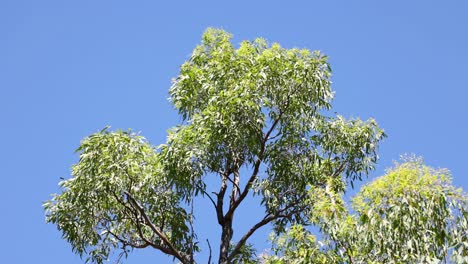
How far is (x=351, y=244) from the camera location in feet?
31.7

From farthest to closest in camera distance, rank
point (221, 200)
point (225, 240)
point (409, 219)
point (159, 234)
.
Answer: point (221, 200) → point (225, 240) → point (159, 234) → point (409, 219)

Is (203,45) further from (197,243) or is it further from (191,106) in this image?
(197,243)

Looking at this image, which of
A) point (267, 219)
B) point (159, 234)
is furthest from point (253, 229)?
point (159, 234)

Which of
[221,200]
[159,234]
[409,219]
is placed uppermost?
[221,200]

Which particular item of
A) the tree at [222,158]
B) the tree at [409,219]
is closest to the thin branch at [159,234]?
the tree at [222,158]

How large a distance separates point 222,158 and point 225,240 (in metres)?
1.40

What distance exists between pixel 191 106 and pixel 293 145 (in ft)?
6.90

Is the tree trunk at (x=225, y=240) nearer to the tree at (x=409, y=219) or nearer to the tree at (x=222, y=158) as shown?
the tree at (x=222, y=158)

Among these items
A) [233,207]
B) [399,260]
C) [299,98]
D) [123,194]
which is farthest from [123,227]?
[399,260]

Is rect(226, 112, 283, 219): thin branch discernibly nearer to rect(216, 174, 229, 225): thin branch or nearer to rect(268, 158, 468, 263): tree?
rect(216, 174, 229, 225): thin branch

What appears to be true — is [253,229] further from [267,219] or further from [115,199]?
[115,199]

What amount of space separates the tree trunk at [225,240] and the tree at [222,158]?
0.02m

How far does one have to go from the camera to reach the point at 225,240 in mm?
13016

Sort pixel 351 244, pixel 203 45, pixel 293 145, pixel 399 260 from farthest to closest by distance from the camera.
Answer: pixel 203 45
pixel 293 145
pixel 351 244
pixel 399 260
